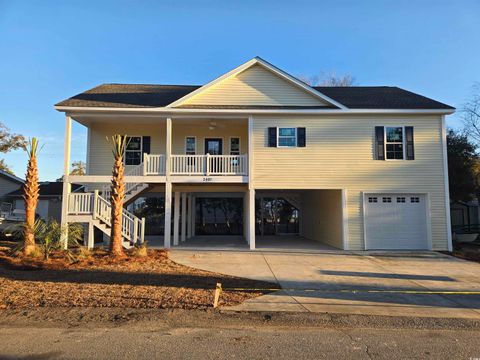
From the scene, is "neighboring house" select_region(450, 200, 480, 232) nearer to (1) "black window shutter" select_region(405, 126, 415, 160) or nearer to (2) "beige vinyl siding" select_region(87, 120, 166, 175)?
(1) "black window shutter" select_region(405, 126, 415, 160)

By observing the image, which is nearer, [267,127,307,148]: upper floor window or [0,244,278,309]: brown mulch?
[0,244,278,309]: brown mulch

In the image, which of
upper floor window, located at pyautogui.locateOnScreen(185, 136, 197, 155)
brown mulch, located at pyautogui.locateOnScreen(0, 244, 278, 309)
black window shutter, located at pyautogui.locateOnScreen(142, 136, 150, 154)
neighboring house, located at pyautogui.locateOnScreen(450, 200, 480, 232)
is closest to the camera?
brown mulch, located at pyautogui.locateOnScreen(0, 244, 278, 309)

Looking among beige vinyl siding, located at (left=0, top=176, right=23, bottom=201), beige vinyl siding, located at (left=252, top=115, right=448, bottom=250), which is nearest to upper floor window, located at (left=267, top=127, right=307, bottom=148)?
beige vinyl siding, located at (left=252, top=115, right=448, bottom=250)

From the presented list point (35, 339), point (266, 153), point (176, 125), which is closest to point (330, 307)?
point (35, 339)

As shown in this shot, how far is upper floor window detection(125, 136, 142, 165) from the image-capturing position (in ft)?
55.5

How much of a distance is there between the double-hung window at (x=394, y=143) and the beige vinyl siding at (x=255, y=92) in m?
3.56

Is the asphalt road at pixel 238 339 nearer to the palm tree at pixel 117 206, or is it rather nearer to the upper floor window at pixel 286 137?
the palm tree at pixel 117 206

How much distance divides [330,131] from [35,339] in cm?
1335

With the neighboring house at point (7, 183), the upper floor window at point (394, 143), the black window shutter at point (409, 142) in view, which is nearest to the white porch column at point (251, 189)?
the upper floor window at point (394, 143)

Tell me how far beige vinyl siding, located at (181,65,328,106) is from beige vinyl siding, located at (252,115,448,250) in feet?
2.92

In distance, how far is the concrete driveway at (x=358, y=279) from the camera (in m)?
6.73

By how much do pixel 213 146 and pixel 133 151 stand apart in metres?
4.04

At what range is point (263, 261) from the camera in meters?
11.8

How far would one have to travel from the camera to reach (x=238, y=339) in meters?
5.03
